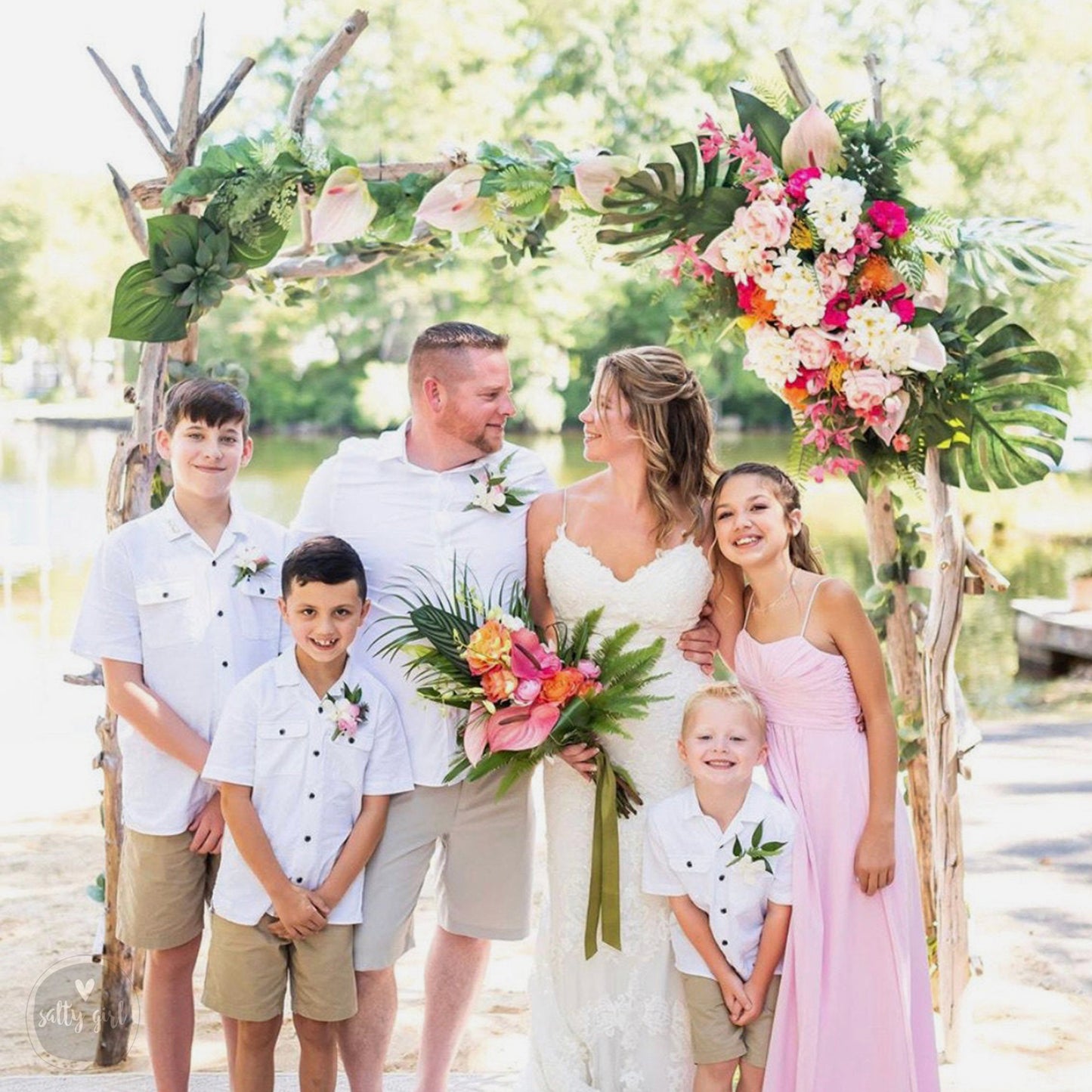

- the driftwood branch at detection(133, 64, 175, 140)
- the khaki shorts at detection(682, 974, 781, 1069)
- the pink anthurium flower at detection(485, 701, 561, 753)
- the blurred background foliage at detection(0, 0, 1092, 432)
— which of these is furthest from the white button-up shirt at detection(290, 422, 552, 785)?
the blurred background foliage at detection(0, 0, 1092, 432)

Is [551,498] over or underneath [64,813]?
over

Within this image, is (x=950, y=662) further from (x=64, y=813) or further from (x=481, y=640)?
(x=64, y=813)

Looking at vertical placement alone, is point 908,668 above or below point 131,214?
below

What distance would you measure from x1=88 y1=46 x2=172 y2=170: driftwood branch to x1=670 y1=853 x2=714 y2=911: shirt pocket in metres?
2.42

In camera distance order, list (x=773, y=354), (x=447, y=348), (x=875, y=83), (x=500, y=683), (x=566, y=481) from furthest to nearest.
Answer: (x=566, y=481)
(x=875, y=83)
(x=773, y=354)
(x=447, y=348)
(x=500, y=683)

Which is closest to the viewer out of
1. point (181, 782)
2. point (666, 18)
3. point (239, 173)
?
point (181, 782)

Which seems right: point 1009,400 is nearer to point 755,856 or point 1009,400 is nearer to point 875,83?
point 875,83

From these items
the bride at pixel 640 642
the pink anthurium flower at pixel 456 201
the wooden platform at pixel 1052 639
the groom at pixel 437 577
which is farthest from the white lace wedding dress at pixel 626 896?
the wooden platform at pixel 1052 639

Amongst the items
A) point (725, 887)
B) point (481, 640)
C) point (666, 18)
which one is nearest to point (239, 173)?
point (481, 640)

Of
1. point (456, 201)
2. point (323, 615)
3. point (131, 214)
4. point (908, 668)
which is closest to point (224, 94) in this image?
point (131, 214)

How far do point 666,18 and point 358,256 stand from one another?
27303 mm

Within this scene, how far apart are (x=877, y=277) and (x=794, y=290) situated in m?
0.22

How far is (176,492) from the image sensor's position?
333 centimetres

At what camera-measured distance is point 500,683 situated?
9.90ft
